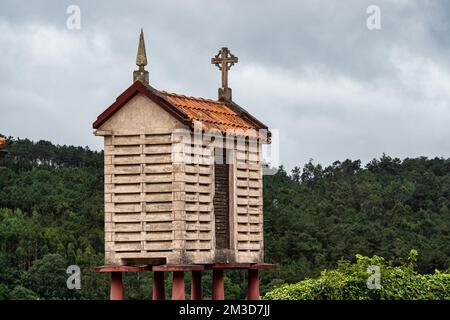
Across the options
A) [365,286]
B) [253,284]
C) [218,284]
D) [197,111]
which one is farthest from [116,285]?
[365,286]

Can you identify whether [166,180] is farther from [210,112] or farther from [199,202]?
[210,112]

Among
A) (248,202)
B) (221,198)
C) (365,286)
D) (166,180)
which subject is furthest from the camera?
(365,286)

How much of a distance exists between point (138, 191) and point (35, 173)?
6224cm

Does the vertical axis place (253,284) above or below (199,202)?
below

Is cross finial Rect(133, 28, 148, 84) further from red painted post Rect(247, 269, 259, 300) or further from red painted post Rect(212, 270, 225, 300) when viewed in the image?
red painted post Rect(247, 269, 259, 300)

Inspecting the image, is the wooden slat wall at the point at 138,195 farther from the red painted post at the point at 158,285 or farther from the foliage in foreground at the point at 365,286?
the foliage in foreground at the point at 365,286

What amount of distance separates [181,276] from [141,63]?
3.19 metres

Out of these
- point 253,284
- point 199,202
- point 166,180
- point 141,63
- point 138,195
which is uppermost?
point 141,63

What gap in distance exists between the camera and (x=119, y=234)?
58.9 ft

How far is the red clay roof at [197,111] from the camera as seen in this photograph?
17.7m

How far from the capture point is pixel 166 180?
17625 mm

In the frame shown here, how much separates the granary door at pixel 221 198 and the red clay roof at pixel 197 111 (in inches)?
18.2
